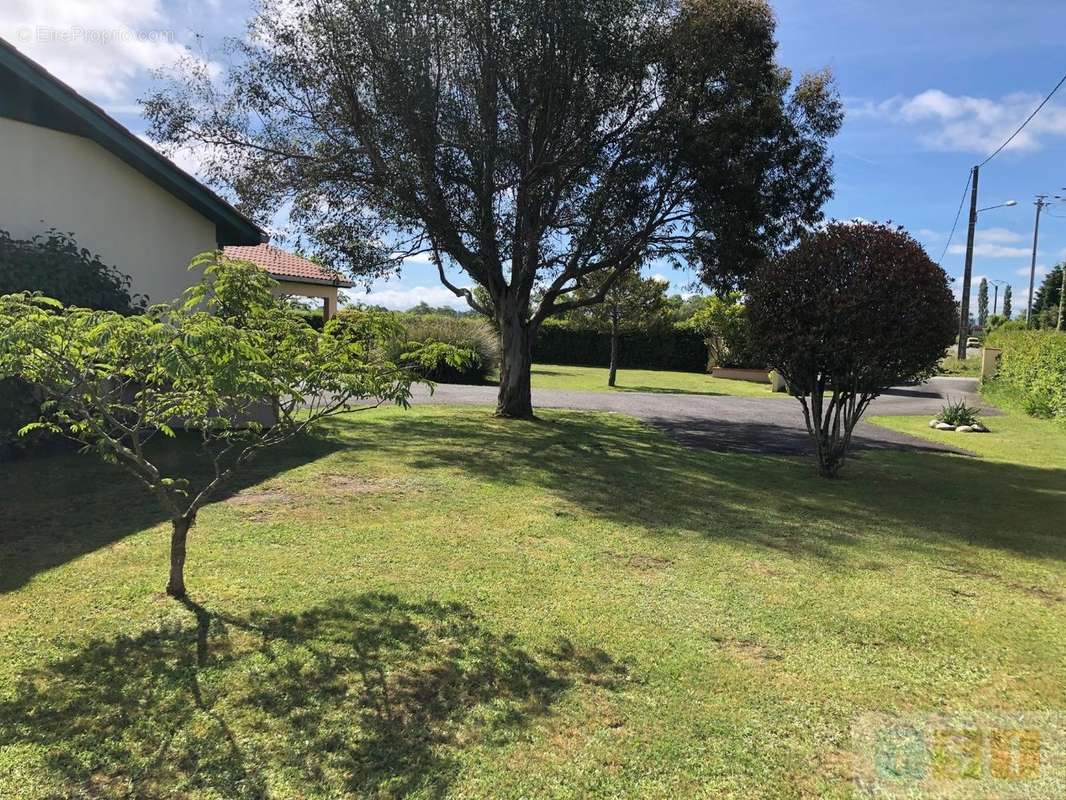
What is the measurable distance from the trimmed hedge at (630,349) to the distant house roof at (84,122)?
28339 millimetres

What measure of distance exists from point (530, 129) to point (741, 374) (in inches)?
922

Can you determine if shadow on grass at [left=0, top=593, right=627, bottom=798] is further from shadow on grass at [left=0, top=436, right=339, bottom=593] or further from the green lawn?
the green lawn

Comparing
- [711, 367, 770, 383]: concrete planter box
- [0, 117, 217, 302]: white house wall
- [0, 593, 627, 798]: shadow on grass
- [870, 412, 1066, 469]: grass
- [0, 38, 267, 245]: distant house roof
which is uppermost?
[0, 38, 267, 245]: distant house roof

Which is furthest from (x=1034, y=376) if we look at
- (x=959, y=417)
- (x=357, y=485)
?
(x=357, y=485)

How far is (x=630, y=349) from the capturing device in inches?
1532

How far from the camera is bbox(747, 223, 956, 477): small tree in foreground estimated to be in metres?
7.83

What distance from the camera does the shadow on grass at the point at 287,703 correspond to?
8.52 ft

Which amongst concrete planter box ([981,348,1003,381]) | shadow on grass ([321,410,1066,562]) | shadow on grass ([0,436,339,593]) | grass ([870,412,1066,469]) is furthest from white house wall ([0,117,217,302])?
concrete planter box ([981,348,1003,381])

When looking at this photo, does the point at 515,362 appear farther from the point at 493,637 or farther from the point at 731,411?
the point at 493,637

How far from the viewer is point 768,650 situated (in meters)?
3.77

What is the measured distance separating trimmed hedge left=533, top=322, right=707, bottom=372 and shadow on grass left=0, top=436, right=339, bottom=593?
3063cm

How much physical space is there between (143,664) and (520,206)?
9.98 meters

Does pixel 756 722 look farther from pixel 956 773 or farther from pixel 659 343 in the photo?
pixel 659 343

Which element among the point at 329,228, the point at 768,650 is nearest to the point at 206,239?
the point at 329,228
